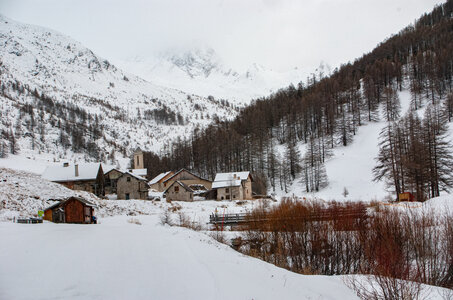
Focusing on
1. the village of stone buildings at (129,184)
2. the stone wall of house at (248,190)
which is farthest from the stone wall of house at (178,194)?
the stone wall of house at (248,190)

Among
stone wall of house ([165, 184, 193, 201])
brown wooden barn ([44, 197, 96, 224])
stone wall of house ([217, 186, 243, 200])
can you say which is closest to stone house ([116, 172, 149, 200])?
stone wall of house ([165, 184, 193, 201])

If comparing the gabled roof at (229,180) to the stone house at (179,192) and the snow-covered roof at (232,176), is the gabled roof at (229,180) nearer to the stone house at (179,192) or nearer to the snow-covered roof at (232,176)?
the snow-covered roof at (232,176)

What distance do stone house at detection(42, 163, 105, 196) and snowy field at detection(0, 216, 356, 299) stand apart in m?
50.6

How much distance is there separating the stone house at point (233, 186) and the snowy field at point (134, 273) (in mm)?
47876

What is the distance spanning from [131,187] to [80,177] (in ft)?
38.0

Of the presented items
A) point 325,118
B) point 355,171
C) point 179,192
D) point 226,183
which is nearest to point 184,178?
point 179,192

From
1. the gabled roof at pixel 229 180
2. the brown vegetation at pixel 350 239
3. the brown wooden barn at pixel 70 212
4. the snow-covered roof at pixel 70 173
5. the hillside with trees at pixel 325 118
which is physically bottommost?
the brown vegetation at pixel 350 239

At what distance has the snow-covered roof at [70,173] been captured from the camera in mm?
63531

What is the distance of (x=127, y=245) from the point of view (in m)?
14.8

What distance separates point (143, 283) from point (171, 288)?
0.94 meters

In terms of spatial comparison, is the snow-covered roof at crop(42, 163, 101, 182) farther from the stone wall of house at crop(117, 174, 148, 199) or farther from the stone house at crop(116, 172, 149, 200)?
the stone house at crop(116, 172, 149, 200)

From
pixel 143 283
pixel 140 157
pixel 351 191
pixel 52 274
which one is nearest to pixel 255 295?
pixel 143 283

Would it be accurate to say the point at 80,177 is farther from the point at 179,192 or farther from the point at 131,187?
the point at 179,192

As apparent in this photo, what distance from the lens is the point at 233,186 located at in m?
63.6
